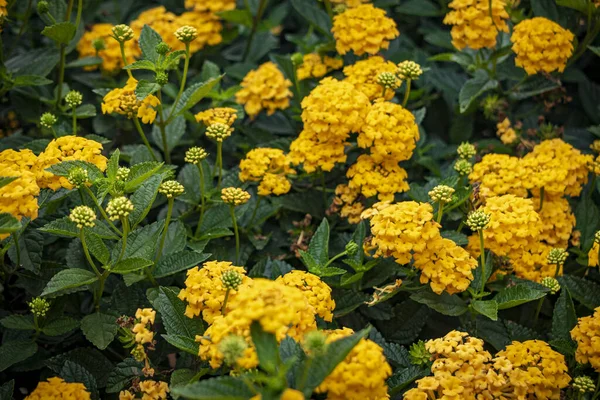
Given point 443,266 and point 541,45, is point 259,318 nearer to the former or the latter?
point 443,266

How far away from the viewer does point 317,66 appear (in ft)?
10.1

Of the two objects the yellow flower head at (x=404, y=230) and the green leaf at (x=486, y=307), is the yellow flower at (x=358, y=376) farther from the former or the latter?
the green leaf at (x=486, y=307)

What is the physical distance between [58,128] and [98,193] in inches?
29.6

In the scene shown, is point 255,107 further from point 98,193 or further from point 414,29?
point 414,29

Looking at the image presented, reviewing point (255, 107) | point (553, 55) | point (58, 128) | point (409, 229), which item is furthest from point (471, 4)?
point (58, 128)

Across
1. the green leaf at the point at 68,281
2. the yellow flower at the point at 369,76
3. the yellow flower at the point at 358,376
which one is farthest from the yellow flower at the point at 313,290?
the yellow flower at the point at 369,76

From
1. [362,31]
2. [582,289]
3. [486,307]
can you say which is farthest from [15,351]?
[582,289]

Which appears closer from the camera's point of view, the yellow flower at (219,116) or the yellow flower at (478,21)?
the yellow flower at (219,116)

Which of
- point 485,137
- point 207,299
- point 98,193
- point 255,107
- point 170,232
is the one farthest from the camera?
point 485,137

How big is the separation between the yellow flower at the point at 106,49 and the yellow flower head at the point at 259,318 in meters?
1.80

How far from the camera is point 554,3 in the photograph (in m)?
3.10

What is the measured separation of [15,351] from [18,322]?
0.32 ft

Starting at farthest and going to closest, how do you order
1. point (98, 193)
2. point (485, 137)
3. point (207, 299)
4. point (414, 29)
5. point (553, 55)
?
1. point (414, 29)
2. point (485, 137)
3. point (553, 55)
4. point (98, 193)
5. point (207, 299)

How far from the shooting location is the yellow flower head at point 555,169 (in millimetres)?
2523
